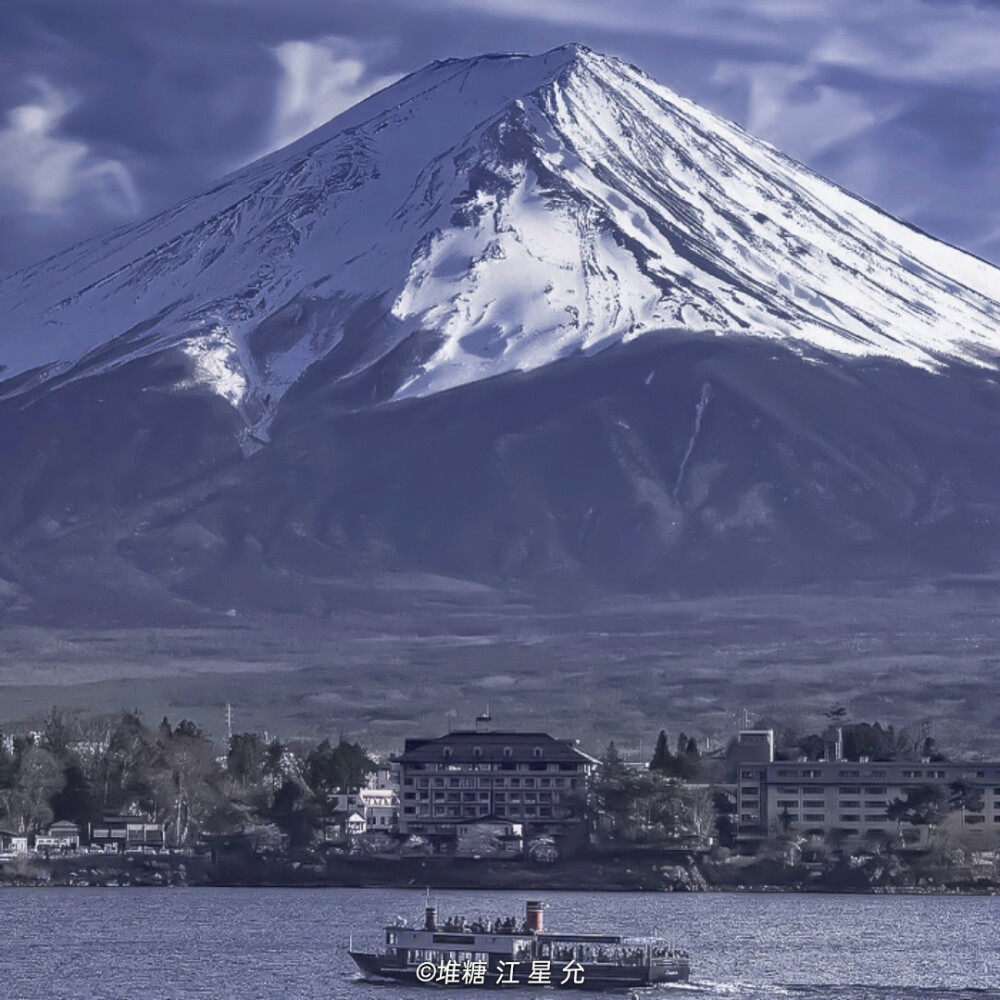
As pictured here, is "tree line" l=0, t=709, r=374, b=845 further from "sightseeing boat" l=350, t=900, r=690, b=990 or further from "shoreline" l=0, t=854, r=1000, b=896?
"sightseeing boat" l=350, t=900, r=690, b=990

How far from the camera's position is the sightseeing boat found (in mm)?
88688

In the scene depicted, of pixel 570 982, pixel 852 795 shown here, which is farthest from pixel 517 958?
pixel 852 795

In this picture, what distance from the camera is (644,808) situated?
142125 millimetres


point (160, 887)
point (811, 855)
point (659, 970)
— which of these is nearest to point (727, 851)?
point (811, 855)

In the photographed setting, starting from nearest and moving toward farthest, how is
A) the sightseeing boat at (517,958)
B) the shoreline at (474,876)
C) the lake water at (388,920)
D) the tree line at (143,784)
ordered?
the lake water at (388,920), the sightseeing boat at (517,958), the shoreline at (474,876), the tree line at (143,784)

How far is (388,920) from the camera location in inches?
4358

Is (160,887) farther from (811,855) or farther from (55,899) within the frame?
(811,855)

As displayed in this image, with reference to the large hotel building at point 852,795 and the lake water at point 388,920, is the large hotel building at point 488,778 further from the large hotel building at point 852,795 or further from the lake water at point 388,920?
the lake water at point 388,920

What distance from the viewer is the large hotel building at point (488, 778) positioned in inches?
5945

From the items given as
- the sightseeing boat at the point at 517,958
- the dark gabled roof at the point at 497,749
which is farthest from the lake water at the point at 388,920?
the dark gabled roof at the point at 497,749

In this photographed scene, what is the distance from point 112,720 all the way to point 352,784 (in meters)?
14.2

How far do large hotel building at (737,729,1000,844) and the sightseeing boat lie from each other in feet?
180

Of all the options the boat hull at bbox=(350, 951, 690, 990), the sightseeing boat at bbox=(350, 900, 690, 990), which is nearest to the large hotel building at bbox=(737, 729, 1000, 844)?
the sightseeing boat at bbox=(350, 900, 690, 990)

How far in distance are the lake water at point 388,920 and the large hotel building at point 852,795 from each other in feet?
37.3
